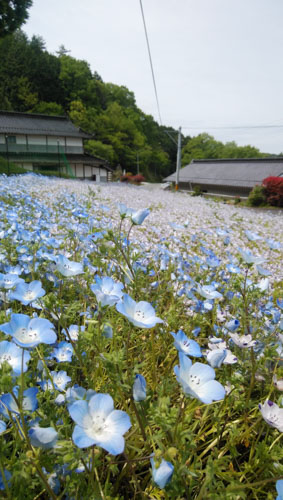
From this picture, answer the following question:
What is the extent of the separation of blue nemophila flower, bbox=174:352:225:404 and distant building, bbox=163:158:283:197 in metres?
29.3

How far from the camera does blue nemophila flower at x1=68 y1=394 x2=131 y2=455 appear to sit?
1.99 ft

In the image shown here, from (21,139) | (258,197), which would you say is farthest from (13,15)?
(258,197)

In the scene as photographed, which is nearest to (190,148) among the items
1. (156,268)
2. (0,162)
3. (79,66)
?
(79,66)

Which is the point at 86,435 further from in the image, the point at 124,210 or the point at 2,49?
the point at 2,49

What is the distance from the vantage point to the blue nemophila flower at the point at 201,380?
75 centimetres

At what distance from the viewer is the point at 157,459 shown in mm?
682

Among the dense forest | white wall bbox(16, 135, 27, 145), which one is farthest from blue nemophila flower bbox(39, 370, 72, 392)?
the dense forest

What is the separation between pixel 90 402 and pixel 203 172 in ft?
120

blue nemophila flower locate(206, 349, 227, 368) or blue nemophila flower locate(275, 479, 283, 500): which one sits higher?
blue nemophila flower locate(206, 349, 227, 368)

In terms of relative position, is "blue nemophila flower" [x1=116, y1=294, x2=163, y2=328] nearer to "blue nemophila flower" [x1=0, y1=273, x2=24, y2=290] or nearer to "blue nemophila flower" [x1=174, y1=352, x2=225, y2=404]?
"blue nemophila flower" [x1=174, y1=352, x2=225, y2=404]

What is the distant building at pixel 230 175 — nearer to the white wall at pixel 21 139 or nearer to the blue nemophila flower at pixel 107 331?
the white wall at pixel 21 139

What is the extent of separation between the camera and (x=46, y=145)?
29.4 meters

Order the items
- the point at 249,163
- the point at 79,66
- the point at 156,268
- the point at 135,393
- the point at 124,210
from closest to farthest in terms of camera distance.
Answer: the point at 135,393 → the point at 124,210 → the point at 156,268 → the point at 249,163 → the point at 79,66

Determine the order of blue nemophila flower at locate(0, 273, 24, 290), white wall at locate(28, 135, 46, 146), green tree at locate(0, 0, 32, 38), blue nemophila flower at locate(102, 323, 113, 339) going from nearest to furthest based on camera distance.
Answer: blue nemophila flower at locate(102, 323, 113, 339), blue nemophila flower at locate(0, 273, 24, 290), green tree at locate(0, 0, 32, 38), white wall at locate(28, 135, 46, 146)
